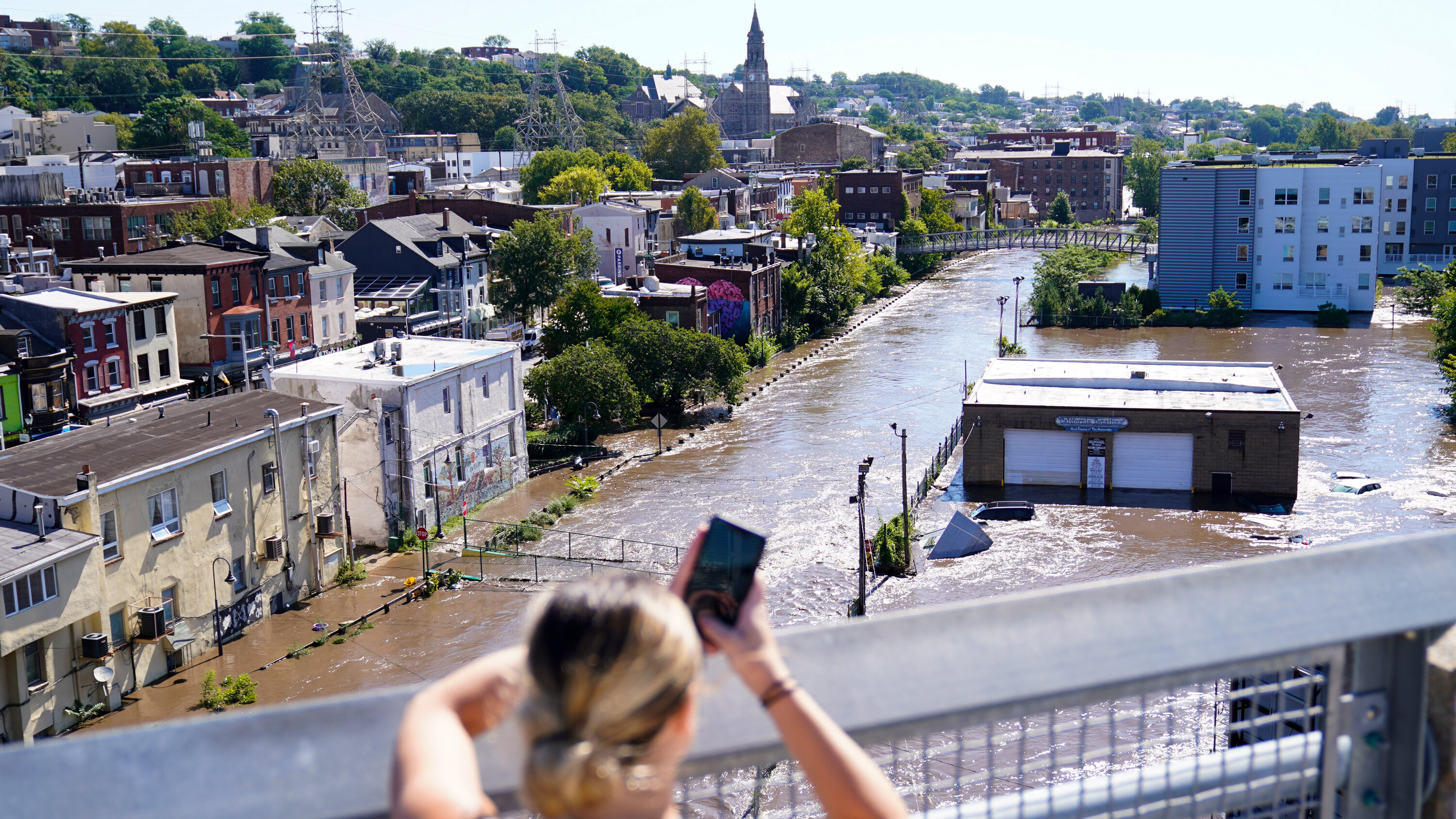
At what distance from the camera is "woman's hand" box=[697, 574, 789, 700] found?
1427 millimetres

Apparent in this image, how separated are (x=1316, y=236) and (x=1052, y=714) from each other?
5446cm

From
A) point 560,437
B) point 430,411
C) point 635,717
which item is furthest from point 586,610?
point 560,437

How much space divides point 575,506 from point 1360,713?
2473cm

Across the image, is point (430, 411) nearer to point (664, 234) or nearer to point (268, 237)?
point (268, 237)

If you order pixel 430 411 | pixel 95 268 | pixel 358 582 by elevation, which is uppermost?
pixel 95 268

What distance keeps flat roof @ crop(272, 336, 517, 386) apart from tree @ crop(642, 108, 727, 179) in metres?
61.9

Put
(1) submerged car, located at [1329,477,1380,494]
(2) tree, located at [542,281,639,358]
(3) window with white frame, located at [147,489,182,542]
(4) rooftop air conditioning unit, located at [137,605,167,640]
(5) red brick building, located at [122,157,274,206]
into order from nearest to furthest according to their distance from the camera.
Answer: (4) rooftop air conditioning unit, located at [137,605,167,640] < (3) window with white frame, located at [147,489,182,542] < (1) submerged car, located at [1329,477,1380,494] < (2) tree, located at [542,281,639,358] < (5) red brick building, located at [122,157,274,206]

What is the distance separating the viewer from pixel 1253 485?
87.1 ft

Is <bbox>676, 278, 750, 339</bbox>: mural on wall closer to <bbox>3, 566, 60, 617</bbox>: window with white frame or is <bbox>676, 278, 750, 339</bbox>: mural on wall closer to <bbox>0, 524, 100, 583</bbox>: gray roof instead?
<bbox>0, 524, 100, 583</bbox>: gray roof

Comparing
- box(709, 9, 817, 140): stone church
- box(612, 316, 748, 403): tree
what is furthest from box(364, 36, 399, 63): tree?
box(612, 316, 748, 403): tree

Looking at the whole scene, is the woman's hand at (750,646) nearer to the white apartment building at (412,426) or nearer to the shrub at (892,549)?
the shrub at (892,549)

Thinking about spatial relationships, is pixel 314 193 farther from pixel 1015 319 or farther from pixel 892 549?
pixel 892 549

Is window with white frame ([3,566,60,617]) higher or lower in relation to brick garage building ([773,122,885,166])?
lower

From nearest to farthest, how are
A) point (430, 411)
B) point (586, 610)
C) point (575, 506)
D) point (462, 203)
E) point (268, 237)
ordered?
1. point (586, 610)
2. point (430, 411)
3. point (575, 506)
4. point (268, 237)
5. point (462, 203)
